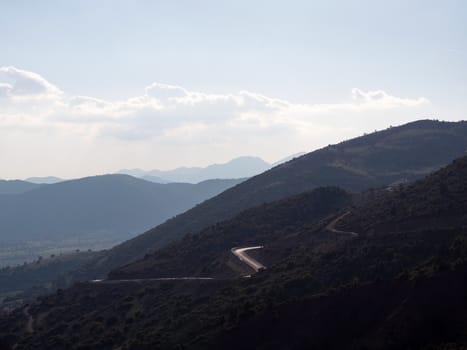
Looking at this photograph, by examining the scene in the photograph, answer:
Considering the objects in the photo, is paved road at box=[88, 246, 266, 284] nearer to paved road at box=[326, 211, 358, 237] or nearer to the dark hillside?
the dark hillside

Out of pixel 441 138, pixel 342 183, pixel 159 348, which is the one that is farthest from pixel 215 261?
pixel 441 138

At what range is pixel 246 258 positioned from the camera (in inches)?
2328

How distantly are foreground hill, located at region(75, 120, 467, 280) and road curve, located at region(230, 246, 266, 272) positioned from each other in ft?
159

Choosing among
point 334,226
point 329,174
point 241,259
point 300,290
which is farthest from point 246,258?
point 329,174

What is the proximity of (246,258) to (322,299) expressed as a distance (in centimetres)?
2428

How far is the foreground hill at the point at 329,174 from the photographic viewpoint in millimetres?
119562

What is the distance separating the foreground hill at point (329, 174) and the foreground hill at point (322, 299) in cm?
5485

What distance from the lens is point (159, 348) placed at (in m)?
37.2

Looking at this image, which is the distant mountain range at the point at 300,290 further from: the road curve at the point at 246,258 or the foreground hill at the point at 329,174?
the foreground hill at the point at 329,174

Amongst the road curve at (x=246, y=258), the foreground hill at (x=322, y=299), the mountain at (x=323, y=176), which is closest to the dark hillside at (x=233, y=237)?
the road curve at (x=246, y=258)

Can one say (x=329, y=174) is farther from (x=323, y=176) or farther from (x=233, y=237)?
(x=233, y=237)

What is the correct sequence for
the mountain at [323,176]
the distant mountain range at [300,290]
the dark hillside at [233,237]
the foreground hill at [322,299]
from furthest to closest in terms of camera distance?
the mountain at [323,176] < the dark hillside at [233,237] < the distant mountain range at [300,290] < the foreground hill at [322,299]

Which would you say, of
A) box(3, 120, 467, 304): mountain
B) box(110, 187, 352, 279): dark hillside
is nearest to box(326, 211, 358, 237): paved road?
box(110, 187, 352, 279): dark hillside

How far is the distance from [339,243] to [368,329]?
1740cm
